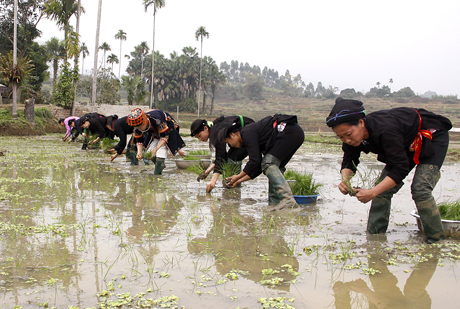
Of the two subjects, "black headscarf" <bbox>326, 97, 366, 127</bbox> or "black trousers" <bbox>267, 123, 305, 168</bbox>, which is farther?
"black trousers" <bbox>267, 123, 305, 168</bbox>

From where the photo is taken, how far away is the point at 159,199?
5.23 meters

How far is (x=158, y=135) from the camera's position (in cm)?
739

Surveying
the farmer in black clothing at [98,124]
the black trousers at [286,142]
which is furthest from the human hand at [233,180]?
the farmer in black clothing at [98,124]

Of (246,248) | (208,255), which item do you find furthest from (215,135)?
(208,255)

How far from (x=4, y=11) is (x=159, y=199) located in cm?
3571

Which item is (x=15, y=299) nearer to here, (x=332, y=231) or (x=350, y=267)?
(x=350, y=267)

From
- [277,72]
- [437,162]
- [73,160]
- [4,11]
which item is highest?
[277,72]

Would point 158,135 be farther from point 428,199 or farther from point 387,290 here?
point 387,290

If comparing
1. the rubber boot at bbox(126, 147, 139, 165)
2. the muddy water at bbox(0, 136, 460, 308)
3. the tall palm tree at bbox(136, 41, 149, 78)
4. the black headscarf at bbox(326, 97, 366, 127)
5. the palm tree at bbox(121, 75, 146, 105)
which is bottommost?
the muddy water at bbox(0, 136, 460, 308)

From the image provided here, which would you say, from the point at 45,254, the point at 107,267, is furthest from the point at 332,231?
the point at 45,254

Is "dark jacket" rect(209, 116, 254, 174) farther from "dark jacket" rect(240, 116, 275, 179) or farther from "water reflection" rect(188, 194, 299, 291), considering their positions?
"water reflection" rect(188, 194, 299, 291)

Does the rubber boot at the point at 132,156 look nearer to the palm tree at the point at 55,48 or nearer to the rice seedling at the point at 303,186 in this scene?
the rice seedling at the point at 303,186

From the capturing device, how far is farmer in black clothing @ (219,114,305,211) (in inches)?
183

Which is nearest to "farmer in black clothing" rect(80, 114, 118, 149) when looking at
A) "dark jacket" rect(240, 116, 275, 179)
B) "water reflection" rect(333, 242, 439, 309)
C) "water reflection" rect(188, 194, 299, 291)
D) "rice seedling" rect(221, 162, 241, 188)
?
"rice seedling" rect(221, 162, 241, 188)
